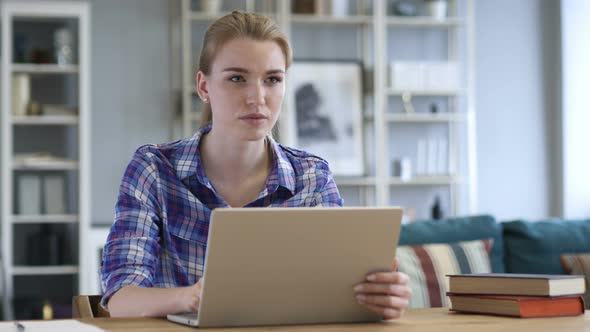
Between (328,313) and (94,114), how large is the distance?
177 inches

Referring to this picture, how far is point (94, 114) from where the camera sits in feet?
19.4

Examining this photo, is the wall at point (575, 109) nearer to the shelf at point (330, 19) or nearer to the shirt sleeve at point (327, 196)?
the shelf at point (330, 19)

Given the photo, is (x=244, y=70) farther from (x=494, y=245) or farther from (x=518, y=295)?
(x=494, y=245)

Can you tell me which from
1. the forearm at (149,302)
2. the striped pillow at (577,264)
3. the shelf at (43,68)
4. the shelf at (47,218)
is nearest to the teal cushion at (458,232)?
the striped pillow at (577,264)

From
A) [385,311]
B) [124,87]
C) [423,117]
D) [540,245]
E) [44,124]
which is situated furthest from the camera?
[423,117]

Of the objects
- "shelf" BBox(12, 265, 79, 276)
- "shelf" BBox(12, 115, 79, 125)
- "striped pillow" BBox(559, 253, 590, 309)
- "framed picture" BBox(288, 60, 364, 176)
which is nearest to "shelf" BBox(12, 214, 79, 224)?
"shelf" BBox(12, 265, 79, 276)

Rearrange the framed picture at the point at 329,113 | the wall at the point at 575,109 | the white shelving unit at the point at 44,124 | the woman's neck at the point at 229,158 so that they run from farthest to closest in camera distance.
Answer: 1. the wall at the point at 575,109
2. the framed picture at the point at 329,113
3. the white shelving unit at the point at 44,124
4. the woman's neck at the point at 229,158

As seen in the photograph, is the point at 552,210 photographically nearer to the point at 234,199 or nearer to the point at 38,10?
the point at 38,10

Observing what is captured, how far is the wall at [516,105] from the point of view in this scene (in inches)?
261

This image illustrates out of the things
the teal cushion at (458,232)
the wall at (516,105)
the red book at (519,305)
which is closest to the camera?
the red book at (519,305)

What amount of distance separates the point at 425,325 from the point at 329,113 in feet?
14.9

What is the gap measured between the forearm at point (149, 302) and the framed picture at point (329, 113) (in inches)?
169

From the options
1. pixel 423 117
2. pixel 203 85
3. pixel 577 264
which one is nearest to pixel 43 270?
pixel 423 117

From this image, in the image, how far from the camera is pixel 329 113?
6.20 metres
